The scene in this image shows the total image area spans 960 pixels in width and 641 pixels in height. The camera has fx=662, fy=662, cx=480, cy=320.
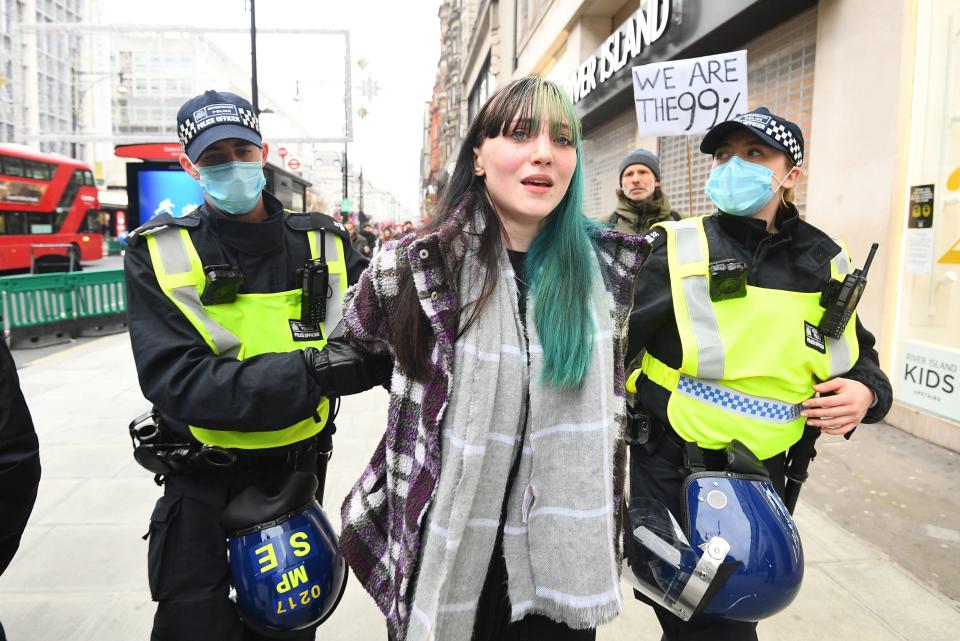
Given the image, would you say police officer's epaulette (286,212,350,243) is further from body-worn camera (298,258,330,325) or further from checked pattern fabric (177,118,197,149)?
checked pattern fabric (177,118,197,149)

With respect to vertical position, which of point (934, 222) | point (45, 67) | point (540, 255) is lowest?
point (540, 255)

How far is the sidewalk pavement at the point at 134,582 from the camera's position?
119 inches

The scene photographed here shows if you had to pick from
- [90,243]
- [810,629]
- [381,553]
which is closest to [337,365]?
[381,553]

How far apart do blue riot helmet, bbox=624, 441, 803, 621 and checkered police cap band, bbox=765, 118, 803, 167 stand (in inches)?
43.9

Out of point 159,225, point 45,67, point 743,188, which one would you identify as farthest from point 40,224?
point 45,67

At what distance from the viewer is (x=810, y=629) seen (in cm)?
302

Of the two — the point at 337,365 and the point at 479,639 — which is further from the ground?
the point at 337,365

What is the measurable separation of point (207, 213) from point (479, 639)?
160 cm

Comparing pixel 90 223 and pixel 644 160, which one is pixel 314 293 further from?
pixel 90 223

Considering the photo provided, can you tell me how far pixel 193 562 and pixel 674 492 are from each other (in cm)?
153

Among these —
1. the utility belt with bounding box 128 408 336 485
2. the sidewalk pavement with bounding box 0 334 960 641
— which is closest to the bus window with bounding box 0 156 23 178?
the sidewalk pavement with bounding box 0 334 960 641

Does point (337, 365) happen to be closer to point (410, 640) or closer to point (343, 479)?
point (410, 640)

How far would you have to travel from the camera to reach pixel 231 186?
7.41ft

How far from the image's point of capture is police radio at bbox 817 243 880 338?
2.10 m
